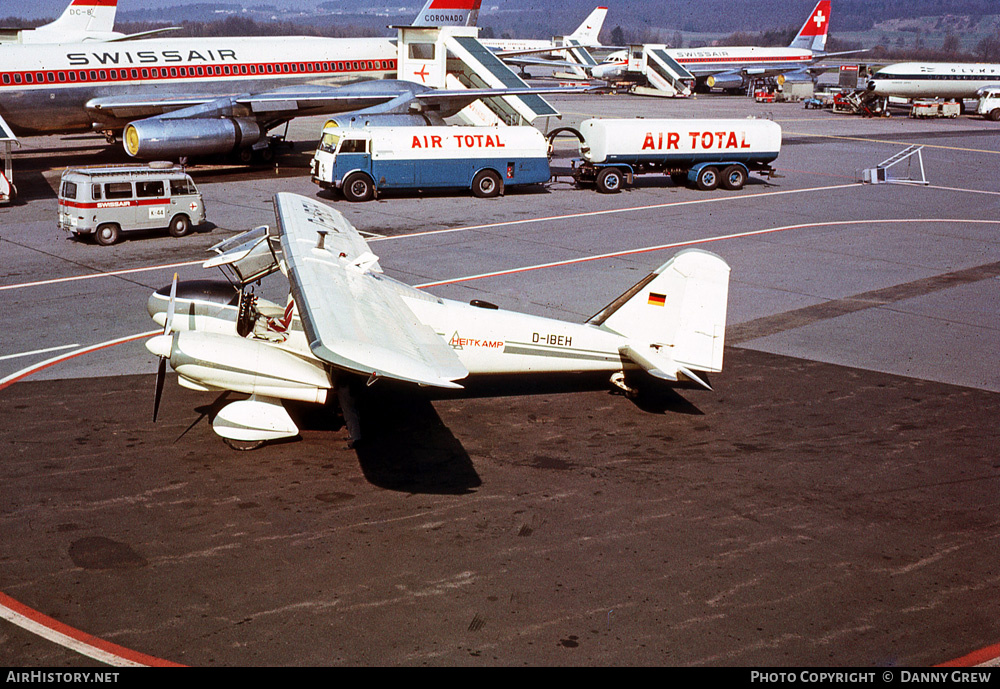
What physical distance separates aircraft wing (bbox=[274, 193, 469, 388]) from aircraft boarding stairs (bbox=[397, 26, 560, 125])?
123ft

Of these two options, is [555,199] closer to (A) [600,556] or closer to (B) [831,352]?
(B) [831,352]

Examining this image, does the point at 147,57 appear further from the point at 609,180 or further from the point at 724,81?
the point at 724,81

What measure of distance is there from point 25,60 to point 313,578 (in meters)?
44.1

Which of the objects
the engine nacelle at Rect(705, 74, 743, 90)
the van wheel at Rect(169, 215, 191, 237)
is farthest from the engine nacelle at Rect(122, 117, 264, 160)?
the engine nacelle at Rect(705, 74, 743, 90)

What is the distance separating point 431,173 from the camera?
43.6m

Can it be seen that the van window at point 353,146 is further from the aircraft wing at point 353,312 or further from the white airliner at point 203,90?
the aircraft wing at point 353,312

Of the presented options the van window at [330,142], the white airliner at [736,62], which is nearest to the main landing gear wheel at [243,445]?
the van window at [330,142]

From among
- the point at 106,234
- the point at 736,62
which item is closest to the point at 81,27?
the point at 106,234

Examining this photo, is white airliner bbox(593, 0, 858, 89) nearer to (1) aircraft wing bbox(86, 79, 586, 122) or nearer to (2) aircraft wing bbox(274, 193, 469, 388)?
(1) aircraft wing bbox(86, 79, 586, 122)

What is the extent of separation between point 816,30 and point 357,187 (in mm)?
110937

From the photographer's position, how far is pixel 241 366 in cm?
1655

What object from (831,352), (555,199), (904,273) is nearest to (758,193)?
(555,199)

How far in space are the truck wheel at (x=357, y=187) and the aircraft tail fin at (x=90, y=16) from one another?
36.6 meters

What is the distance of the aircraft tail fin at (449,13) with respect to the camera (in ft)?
210
